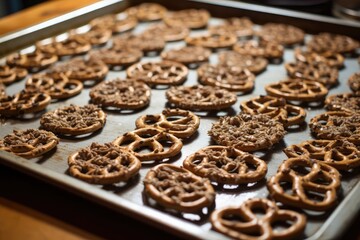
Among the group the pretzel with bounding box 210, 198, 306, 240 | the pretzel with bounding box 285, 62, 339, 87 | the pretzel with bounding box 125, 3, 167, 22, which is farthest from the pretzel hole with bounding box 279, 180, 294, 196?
the pretzel with bounding box 125, 3, 167, 22

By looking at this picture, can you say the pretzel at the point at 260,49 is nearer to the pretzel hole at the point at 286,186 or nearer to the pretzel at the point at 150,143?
the pretzel at the point at 150,143

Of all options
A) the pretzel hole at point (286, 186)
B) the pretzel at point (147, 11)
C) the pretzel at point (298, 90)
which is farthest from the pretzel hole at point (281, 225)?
the pretzel at point (147, 11)

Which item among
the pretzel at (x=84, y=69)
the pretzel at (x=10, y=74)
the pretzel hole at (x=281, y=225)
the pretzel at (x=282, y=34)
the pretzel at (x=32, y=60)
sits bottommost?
the pretzel at (x=10, y=74)

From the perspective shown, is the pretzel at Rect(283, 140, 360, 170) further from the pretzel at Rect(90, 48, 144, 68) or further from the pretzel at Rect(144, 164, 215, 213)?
the pretzel at Rect(90, 48, 144, 68)

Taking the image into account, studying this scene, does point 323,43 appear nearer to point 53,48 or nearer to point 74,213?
point 53,48

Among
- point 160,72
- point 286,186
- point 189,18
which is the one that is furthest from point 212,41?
point 286,186

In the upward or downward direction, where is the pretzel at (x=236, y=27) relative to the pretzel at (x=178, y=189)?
upward
